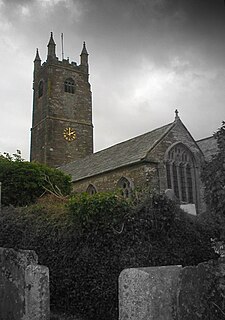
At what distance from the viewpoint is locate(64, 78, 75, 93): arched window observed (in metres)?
44.3

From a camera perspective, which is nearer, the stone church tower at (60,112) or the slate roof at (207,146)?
the slate roof at (207,146)

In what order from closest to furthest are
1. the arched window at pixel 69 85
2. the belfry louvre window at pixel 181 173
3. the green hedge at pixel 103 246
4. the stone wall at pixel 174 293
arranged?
the stone wall at pixel 174 293, the green hedge at pixel 103 246, the belfry louvre window at pixel 181 173, the arched window at pixel 69 85

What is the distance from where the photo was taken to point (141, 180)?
20.9m

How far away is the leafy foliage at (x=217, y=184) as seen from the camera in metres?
4.06

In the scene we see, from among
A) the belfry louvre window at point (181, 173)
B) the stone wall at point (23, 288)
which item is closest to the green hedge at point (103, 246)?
the stone wall at point (23, 288)

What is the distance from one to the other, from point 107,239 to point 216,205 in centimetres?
303

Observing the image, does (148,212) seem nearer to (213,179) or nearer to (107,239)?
(107,239)

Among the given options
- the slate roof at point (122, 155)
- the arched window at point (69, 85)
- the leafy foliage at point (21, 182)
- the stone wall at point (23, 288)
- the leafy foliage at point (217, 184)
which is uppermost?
the arched window at point (69, 85)

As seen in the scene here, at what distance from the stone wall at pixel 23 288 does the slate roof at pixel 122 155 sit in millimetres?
15944

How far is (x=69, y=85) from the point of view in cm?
4469

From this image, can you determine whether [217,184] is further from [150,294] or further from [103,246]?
[103,246]

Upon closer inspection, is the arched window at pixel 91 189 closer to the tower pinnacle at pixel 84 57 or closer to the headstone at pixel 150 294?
the headstone at pixel 150 294

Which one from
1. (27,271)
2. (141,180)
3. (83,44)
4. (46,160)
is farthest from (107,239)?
(83,44)

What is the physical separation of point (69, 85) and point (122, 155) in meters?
23.0
